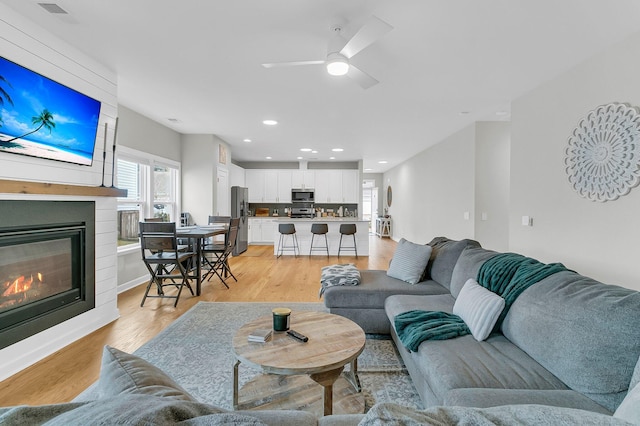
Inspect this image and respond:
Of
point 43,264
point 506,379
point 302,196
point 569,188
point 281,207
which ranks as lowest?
point 506,379

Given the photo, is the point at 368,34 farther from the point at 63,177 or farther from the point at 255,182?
the point at 255,182

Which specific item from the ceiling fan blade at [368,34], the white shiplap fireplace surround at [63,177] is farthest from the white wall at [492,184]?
the white shiplap fireplace surround at [63,177]

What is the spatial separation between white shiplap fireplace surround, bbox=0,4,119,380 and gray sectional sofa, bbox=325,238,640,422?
2.87 metres

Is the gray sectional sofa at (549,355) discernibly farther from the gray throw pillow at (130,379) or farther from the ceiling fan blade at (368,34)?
the ceiling fan blade at (368,34)

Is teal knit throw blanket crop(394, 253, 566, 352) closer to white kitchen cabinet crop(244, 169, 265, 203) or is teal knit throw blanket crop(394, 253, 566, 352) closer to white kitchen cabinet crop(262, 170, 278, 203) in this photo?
white kitchen cabinet crop(262, 170, 278, 203)

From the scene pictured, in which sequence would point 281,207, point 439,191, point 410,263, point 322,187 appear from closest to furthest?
point 410,263 < point 439,191 < point 322,187 < point 281,207

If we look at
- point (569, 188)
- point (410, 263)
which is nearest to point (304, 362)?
point (410, 263)

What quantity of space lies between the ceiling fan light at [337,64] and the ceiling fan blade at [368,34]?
6cm

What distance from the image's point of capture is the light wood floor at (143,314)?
83.2 inches

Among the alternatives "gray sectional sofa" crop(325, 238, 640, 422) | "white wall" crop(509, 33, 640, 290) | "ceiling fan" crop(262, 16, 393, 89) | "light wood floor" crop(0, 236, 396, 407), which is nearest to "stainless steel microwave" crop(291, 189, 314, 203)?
"light wood floor" crop(0, 236, 396, 407)

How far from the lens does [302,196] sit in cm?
925

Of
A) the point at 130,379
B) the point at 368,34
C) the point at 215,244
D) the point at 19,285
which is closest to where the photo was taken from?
the point at 130,379

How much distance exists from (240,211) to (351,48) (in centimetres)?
582

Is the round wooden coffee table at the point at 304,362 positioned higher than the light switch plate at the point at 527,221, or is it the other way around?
the light switch plate at the point at 527,221
